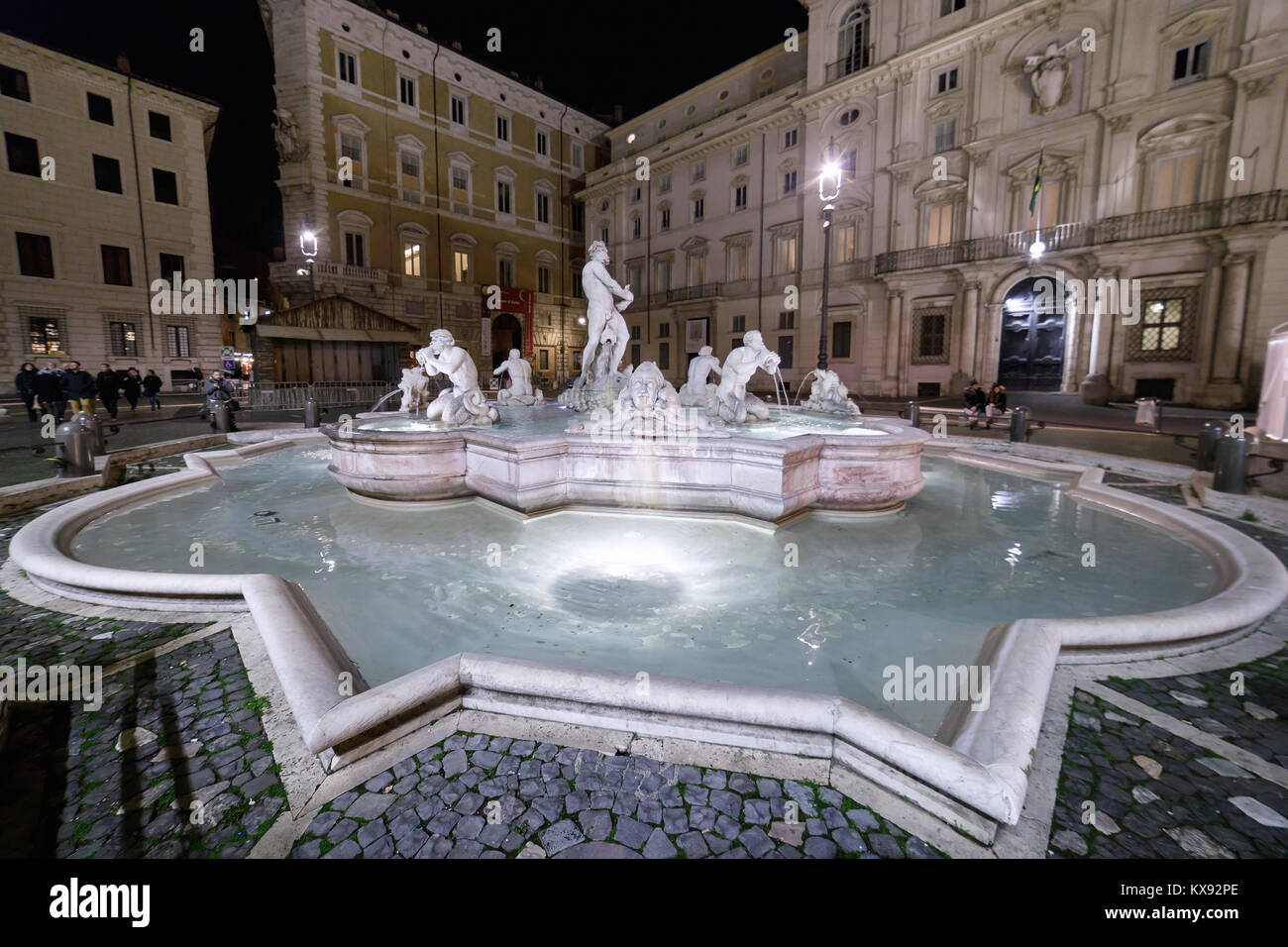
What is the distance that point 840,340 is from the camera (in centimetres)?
2644

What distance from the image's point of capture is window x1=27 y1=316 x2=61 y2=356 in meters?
21.4

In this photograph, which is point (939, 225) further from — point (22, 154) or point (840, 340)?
point (22, 154)

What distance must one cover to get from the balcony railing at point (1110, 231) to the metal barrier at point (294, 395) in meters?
21.7

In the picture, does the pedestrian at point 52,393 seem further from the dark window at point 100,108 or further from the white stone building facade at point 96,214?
the dark window at point 100,108

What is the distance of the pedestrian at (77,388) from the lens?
13.2 meters

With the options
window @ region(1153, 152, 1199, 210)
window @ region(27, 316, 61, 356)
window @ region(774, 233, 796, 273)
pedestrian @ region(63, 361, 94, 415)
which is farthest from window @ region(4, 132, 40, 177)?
window @ region(1153, 152, 1199, 210)

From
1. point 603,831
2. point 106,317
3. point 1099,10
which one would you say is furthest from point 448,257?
point 603,831

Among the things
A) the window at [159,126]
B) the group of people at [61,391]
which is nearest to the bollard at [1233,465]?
the group of people at [61,391]

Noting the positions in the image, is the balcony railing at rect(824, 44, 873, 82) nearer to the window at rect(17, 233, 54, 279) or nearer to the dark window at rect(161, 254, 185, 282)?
the dark window at rect(161, 254, 185, 282)

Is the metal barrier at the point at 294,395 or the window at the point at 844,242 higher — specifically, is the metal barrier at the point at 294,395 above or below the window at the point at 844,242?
below

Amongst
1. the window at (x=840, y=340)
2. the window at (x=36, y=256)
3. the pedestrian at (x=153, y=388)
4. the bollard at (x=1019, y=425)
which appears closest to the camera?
the bollard at (x=1019, y=425)

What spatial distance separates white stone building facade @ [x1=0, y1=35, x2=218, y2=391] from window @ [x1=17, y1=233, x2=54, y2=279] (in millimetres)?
34
